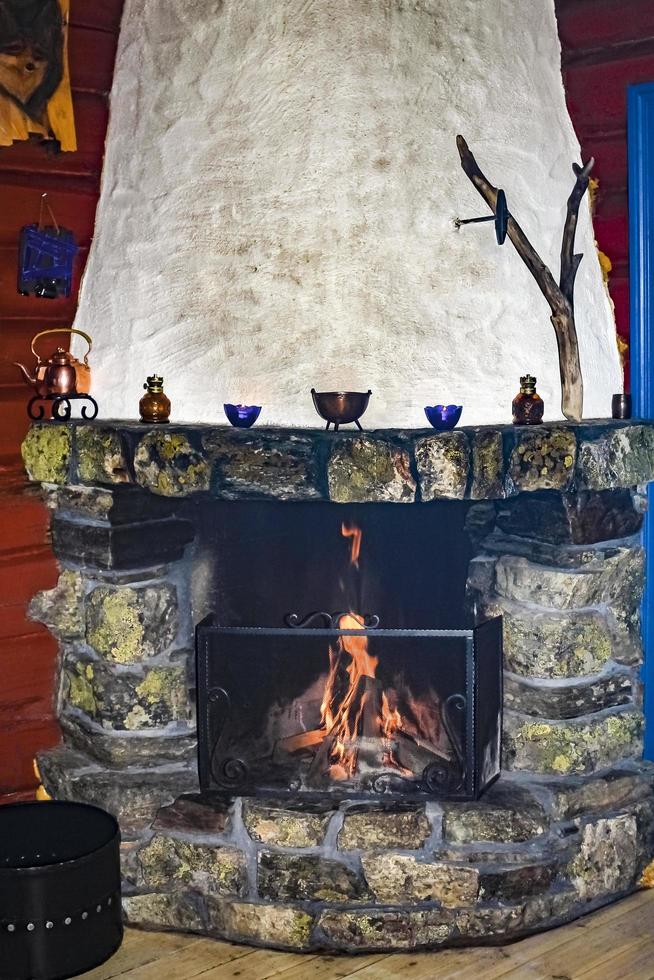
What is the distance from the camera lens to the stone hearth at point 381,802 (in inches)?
99.7

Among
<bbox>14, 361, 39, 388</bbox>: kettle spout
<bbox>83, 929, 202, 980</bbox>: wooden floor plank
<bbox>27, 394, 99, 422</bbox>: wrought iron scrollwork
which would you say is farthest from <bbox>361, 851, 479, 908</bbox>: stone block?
<bbox>14, 361, 39, 388</bbox>: kettle spout

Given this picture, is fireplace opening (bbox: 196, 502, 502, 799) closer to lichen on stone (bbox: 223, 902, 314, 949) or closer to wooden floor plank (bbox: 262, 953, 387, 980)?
lichen on stone (bbox: 223, 902, 314, 949)

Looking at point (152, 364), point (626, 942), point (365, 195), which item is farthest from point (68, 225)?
point (626, 942)

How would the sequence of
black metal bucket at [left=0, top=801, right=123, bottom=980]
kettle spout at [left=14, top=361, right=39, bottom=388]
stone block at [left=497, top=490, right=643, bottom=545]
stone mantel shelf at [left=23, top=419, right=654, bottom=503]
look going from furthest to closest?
kettle spout at [left=14, top=361, right=39, bottom=388] < stone block at [left=497, top=490, right=643, bottom=545] < stone mantel shelf at [left=23, top=419, right=654, bottom=503] < black metal bucket at [left=0, top=801, right=123, bottom=980]

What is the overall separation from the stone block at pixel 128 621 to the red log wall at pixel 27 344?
0.22 metres

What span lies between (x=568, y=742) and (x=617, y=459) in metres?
0.69

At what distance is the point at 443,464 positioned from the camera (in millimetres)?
2447

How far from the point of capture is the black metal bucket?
2350 mm

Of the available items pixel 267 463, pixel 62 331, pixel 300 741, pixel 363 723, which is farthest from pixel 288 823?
pixel 62 331

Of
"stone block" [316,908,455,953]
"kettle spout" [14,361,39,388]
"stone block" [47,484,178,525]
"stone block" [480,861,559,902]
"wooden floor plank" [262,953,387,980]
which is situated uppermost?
"kettle spout" [14,361,39,388]

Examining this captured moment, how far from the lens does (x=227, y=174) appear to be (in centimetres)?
269

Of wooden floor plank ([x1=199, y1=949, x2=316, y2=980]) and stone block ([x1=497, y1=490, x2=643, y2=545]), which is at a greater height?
stone block ([x1=497, y1=490, x2=643, y2=545])

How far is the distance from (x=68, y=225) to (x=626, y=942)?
219 cm

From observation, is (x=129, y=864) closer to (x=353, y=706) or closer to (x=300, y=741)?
(x=300, y=741)
